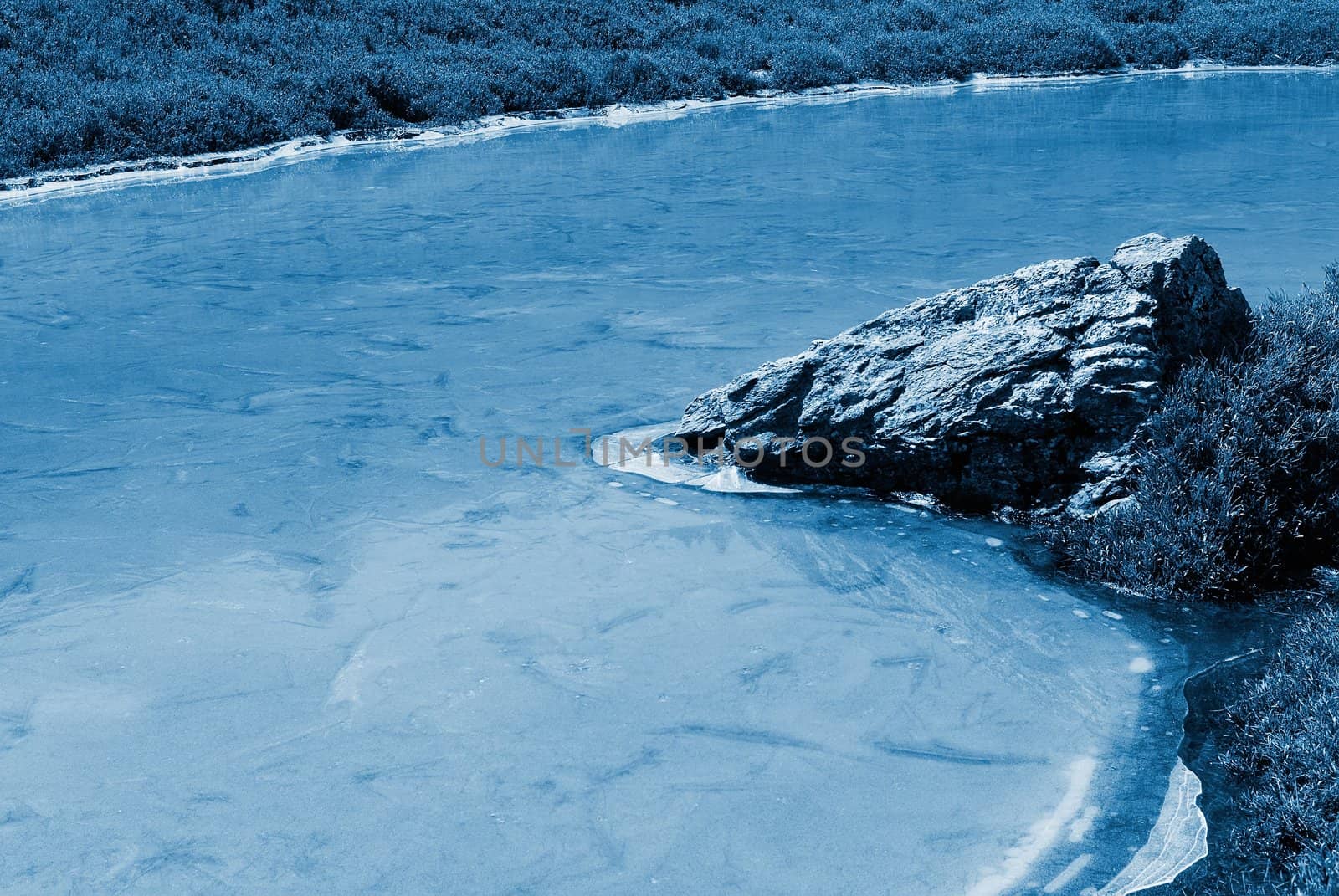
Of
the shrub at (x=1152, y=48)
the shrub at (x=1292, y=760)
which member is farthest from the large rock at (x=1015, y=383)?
the shrub at (x=1152, y=48)

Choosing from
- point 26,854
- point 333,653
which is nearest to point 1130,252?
point 333,653

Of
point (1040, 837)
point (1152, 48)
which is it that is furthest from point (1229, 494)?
point (1152, 48)

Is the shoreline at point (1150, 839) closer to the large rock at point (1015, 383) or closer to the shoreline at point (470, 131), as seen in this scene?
the large rock at point (1015, 383)

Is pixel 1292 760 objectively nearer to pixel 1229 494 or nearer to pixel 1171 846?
pixel 1171 846

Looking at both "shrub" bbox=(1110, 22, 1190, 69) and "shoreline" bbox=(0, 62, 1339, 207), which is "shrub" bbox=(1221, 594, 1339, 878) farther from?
"shrub" bbox=(1110, 22, 1190, 69)

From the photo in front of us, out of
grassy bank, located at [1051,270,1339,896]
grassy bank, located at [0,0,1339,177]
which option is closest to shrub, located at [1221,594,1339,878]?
grassy bank, located at [1051,270,1339,896]

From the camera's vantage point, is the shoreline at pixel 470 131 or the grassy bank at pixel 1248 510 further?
the shoreline at pixel 470 131

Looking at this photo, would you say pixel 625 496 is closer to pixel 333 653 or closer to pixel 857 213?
pixel 333 653
